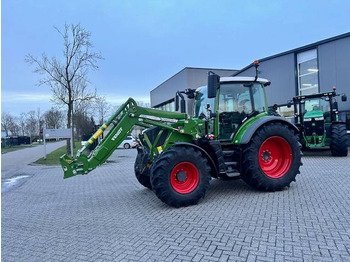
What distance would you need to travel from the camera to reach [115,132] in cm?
634

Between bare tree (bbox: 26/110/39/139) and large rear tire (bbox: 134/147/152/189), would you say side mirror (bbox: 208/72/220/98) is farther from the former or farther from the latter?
bare tree (bbox: 26/110/39/139)

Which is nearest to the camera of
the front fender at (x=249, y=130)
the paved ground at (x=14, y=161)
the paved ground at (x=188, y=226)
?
the paved ground at (x=188, y=226)

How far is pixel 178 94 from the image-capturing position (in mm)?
7785

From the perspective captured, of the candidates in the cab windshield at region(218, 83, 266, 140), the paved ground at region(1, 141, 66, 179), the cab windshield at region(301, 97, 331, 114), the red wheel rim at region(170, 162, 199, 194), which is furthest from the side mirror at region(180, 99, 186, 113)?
the paved ground at region(1, 141, 66, 179)

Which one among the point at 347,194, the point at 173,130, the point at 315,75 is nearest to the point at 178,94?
the point at 173,130

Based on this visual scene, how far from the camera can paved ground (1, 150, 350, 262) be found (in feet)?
12.9

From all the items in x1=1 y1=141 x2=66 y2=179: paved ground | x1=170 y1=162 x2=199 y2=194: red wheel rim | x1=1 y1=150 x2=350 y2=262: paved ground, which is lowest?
x1=1 y1=141 x2=66 y2=179: paved ground

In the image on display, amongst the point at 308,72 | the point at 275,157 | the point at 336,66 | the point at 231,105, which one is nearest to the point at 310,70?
the point at 308,72

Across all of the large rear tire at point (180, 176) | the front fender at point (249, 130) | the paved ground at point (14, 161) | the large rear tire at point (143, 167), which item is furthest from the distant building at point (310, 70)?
the paved ground at point (14, 161)

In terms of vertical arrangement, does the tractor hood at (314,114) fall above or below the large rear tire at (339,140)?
above

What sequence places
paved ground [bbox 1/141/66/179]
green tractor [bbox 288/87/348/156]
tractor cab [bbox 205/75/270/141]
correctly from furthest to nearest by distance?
paved ground [bbox 1/141/66/179]
green tractor [bbox 288/87/348/156]
tractor cab [bbox 205/75/270/141]

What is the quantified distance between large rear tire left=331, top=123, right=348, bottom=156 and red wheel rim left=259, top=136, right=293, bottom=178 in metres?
7.00

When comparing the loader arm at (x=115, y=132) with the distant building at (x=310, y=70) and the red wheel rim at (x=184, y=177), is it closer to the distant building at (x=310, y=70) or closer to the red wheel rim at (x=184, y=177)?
the red wheel rim at (x=184, y=177)

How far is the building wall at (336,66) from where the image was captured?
642 inches
